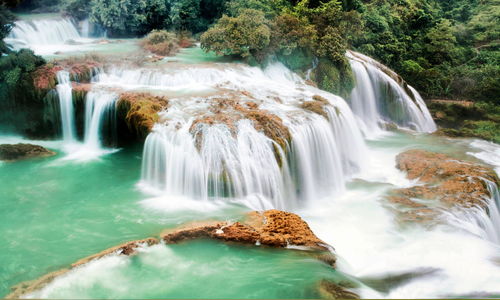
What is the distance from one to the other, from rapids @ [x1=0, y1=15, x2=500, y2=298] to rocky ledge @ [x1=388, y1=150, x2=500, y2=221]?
324 millimetres

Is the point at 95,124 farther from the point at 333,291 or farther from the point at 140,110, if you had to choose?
the point at 333,291

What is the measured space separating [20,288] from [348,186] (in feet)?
30.0

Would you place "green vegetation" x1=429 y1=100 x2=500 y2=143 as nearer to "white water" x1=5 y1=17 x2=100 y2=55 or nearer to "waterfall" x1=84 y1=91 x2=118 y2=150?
"waterfall" x1=84 y1=91 x2=118 y2=150

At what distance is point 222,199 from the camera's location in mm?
10242

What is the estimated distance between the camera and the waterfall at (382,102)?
1897 centimetres

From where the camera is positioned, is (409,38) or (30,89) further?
(409,38)

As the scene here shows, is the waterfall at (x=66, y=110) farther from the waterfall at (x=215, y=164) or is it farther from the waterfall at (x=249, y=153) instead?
the waterfall at (x=215, y=164)

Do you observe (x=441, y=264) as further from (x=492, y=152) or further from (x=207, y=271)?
(x=492, y=152)

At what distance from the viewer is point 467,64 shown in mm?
24875

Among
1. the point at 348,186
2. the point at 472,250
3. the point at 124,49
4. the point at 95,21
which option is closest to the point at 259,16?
the point at 124,49

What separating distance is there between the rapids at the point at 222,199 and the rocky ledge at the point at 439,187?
0.32m

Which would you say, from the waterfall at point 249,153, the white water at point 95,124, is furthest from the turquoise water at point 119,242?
the white water at point 95,124

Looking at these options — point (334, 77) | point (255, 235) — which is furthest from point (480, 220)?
point (334, 77)

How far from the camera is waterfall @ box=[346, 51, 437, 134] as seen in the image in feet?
62.2
